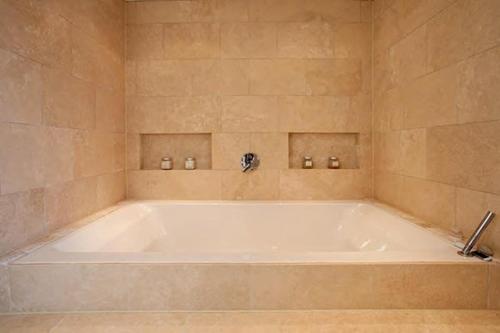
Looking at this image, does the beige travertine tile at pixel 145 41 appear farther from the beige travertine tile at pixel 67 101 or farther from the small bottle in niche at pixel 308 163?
the small bottle in niche at pixel 308 163

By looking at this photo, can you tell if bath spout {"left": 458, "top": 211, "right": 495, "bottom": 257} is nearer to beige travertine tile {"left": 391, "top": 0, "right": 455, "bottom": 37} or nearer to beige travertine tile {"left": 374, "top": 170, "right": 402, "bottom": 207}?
beige travertine tile {"left": 374, "top": 170, "right": 402, "bottom": 207}

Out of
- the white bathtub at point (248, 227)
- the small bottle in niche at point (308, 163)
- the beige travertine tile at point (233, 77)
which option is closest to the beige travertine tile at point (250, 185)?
the white bathtub at point (248, 227)

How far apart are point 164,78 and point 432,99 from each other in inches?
72.9

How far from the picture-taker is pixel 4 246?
1234 mm


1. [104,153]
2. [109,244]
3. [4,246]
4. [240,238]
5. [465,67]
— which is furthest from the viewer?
[240,238]

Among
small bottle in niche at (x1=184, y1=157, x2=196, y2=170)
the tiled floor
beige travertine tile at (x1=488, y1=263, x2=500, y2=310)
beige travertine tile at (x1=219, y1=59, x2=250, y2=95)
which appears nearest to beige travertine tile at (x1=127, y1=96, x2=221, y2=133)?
beige travertine tile at (x1=219, y1=59, x2=250, y2=95)

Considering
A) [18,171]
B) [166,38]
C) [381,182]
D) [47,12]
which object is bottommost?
[381,182]

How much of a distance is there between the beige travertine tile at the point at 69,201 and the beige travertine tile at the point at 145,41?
3.54ft

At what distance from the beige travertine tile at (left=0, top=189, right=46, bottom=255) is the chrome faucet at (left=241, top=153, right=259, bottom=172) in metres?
1.32

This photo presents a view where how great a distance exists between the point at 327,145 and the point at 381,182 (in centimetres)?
50

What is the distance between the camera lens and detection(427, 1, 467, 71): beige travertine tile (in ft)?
4.54

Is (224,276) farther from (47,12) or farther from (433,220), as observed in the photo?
(47,12)

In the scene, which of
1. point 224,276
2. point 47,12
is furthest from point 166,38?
point 224,276

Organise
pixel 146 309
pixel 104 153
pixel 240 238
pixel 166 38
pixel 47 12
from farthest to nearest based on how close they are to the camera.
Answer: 1. pixel 166 38
2. pixel 240 238
3. pixel 104 153
4. pixel 47 12
5. pixel 146 309
